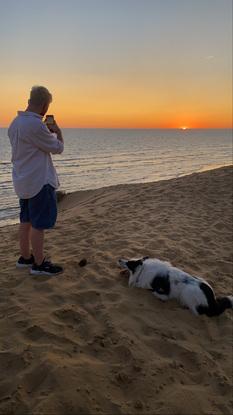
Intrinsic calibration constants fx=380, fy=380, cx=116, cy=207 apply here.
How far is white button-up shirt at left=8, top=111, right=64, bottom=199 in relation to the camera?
3.98 meters

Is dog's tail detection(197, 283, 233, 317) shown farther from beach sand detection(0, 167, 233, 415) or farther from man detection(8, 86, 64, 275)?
man detection(8, 86, 64, 275)

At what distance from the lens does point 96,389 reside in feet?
9.10

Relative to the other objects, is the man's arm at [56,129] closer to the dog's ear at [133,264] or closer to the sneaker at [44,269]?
the sneaker at [44,269]

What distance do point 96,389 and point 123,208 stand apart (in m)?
7.43

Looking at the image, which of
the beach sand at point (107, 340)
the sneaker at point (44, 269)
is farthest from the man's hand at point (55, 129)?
the beach sand at point (107, 340)

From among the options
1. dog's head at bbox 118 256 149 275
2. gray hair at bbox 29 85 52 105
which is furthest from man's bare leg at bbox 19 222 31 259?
gray hair at bbox 29 85 52 105

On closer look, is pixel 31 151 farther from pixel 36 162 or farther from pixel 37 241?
pixel 37 241

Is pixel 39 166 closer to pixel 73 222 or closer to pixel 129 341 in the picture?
pixel 129 341

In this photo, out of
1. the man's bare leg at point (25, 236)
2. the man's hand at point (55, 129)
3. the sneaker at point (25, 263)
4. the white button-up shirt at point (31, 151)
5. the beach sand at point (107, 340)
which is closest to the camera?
the beach sand at point (107, 340)

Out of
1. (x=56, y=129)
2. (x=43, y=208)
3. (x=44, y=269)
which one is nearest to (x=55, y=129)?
(x=56, y=129)

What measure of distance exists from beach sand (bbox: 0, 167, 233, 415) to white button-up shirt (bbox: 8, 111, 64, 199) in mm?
1142

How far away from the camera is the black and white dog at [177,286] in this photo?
4164 millimetres

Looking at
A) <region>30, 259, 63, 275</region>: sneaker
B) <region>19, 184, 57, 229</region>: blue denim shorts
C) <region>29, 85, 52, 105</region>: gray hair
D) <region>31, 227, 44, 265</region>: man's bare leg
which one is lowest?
<region>30, 259, 63, 275</region>: sneaker

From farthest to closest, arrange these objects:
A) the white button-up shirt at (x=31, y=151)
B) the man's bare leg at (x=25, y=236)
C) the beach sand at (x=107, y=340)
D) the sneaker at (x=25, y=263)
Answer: the sneaker at (x=25, y=263) → the man's bare leg at (x=25, y=236) → the white button-up shirt at (x=31, y=151) → the beach sand at (x=107, y=340)
